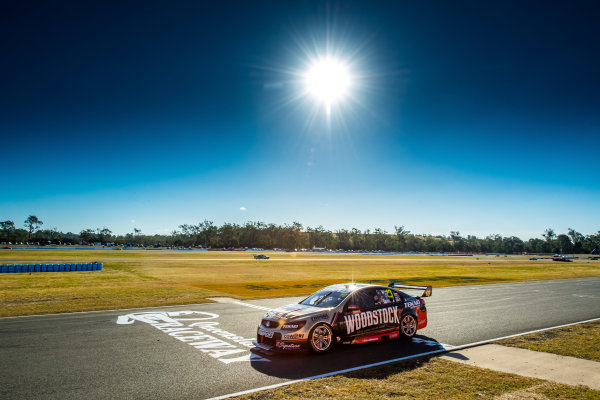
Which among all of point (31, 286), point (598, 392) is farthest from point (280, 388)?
point (31, 286)

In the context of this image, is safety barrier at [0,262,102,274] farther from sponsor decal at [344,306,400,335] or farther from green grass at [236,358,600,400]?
green grass at [236,358,600,400]

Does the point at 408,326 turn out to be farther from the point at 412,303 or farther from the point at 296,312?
the point at 296,312

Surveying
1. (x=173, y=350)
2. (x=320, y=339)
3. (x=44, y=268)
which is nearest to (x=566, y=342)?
(x=320, y=339)

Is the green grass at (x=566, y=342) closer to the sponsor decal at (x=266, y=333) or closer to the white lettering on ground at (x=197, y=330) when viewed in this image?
→ the sponsor decal at (x=266, y=333)

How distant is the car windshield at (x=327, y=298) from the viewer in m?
10.4

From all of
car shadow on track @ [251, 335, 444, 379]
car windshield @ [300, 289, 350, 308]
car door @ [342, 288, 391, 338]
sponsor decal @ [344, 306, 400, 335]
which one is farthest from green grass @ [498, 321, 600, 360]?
car windshield @ [300, 289, 350, 308]

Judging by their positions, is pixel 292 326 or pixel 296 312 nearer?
pixel 292 326

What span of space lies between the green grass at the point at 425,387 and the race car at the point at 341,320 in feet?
5.45

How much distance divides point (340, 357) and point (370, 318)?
5.18 feet

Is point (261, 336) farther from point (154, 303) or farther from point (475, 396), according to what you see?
point (154, 303)

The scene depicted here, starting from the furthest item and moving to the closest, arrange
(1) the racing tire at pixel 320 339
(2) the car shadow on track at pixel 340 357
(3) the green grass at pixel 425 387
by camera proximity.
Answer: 1. (1) the racing tire at pixel 320 339
2. (2) the car shadow on track at pixel 340 357
3. (3) the green grass at pixel 425 387

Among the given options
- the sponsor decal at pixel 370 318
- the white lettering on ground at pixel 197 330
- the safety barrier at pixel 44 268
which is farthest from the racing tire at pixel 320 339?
the safety barrier at pixel 44 268

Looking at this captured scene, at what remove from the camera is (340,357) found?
9547 millimetres

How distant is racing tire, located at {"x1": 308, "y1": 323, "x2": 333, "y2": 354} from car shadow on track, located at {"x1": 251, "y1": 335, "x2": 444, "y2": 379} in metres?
0.17
